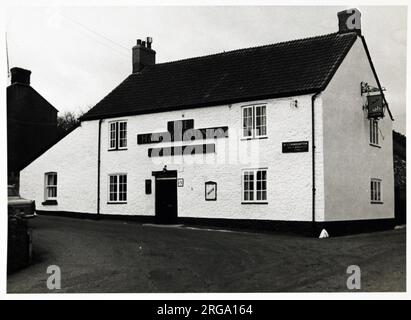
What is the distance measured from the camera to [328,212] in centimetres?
1331

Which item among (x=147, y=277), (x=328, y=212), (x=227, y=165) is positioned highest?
(x=227, y=165)

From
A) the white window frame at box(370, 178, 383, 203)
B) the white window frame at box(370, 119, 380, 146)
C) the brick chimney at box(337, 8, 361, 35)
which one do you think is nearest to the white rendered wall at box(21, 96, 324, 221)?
the white window frame at box(370, 178, 383, 203)

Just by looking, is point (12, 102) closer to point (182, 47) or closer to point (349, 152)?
point (182, 47)

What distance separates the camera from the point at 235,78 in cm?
1541

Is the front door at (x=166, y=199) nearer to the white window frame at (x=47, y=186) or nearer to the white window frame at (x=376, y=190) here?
the white window frame at (x=47, y=186)

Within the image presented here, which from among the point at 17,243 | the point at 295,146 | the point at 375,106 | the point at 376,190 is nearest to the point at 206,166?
the point at 295,146

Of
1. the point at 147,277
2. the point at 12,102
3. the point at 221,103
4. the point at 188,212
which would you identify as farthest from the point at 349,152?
the point at 12,102

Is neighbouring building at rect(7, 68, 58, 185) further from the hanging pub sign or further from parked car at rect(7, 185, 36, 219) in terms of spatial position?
the hanging pub sign

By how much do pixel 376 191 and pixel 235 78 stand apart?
517 cm

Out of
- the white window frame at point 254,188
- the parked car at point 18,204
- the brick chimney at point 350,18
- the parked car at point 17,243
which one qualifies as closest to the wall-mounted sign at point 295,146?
the white window frame at point 254,188

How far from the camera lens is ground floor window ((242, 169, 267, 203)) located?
46.8ft

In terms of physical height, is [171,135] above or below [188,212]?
above

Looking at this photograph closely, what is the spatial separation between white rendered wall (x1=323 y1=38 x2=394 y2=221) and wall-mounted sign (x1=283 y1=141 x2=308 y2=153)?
0.56 meters

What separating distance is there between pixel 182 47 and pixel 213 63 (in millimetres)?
5631
